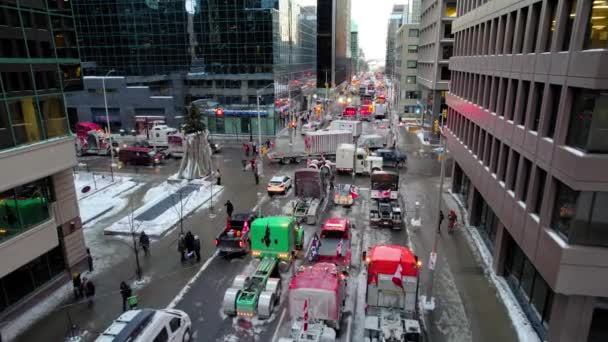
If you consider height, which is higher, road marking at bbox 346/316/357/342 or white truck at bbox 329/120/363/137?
A: white truck at bbox 329/120/363/137

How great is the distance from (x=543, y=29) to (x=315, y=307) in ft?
44.0

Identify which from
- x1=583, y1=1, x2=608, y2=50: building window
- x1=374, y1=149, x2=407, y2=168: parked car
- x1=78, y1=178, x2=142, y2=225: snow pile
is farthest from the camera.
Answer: x1=374, y1=149, x2=407, y2=168: parked car

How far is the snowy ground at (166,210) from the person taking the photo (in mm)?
24625

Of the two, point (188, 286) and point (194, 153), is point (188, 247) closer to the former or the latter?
point (188, 286)

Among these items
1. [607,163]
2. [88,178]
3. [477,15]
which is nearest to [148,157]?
[88,178]

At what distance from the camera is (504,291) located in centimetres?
1784

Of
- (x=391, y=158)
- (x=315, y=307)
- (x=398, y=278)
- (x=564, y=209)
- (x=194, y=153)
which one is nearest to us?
(x=564, y=209)

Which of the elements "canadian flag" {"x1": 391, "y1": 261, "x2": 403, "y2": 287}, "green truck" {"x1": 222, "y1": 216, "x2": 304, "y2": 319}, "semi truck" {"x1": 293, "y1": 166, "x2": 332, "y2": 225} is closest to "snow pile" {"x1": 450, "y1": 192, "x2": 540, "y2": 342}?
"canadian flag" {"x1": 391, "y1": 261, "x2": 403, "y2": 287}

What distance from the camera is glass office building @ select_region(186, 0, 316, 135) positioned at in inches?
2094

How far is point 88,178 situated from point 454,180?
104ft

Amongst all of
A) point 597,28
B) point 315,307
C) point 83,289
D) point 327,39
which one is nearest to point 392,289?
point 315,307

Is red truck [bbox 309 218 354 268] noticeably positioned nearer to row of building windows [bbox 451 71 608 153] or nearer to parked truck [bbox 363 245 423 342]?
parked truck [bbox 363 245 423 342]

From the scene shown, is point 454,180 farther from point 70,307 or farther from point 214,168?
point 70,307

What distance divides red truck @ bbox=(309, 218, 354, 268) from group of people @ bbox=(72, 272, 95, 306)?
9677 mm
